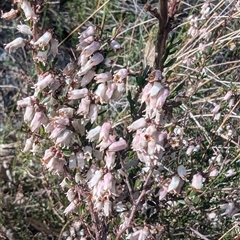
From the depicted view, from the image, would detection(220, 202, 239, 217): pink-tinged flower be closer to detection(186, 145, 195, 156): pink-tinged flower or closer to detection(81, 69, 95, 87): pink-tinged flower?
detection(186, 145, 195, 156): pink-tinged flower

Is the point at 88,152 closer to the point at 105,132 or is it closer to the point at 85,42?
the point at 105,132

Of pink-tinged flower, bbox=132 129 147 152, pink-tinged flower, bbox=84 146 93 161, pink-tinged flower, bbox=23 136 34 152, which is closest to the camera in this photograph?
pink-tinged flower, bbox=132 129 147 152

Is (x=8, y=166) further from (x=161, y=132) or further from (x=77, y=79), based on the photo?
(x=161, y=132)

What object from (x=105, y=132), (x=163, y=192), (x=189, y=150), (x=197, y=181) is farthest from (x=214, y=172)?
(x=105, y=132)

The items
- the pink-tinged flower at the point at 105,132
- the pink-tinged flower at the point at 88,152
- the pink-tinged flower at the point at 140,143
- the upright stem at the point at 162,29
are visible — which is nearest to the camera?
the upright stem at the point at 162,29

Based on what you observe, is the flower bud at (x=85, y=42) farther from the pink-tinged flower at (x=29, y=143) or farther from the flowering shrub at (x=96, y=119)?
the pink-tinged flower at (x=29, y=143)

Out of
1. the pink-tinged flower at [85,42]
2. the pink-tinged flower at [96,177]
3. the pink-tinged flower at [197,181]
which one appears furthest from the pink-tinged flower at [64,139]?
the pink-tinged flower at [197,181]

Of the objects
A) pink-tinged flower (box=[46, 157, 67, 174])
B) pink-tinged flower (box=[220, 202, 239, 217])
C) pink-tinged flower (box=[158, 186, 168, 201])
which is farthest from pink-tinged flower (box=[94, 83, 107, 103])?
pink-tinged flower (box=[220, 202, 239, 217])
